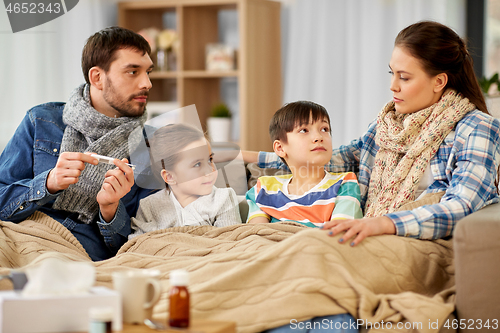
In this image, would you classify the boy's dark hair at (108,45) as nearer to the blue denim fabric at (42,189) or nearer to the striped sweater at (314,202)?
the blue denim fabric at (42,189)

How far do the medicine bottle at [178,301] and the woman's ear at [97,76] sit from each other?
1.23 m

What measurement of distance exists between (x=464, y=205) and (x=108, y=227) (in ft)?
3.61

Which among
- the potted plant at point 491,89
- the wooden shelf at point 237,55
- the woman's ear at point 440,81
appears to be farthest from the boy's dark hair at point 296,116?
the wooden shelf at point 237,55

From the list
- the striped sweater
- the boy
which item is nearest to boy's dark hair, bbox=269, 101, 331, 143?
the boy

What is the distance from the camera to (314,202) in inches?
67.8

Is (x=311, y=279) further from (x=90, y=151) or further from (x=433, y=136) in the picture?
(x=90, y=151)

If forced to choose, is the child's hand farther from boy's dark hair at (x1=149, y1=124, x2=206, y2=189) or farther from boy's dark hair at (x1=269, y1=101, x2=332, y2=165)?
boy's dark hair at (x1=269, y1=101, x2=332, y2=165)

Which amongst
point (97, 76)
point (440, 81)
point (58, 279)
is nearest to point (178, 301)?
point (58, 279)

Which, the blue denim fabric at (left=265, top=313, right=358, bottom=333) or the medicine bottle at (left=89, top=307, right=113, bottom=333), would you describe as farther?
the blue denim fabric at (left=265, top=313, right=358, bottom=333)

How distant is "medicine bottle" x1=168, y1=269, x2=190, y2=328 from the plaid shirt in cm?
65

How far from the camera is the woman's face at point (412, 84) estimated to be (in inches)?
64.1

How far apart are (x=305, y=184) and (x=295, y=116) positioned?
232mm

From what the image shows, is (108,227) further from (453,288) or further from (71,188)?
(453,288)

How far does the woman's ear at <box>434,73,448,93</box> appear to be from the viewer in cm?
163
